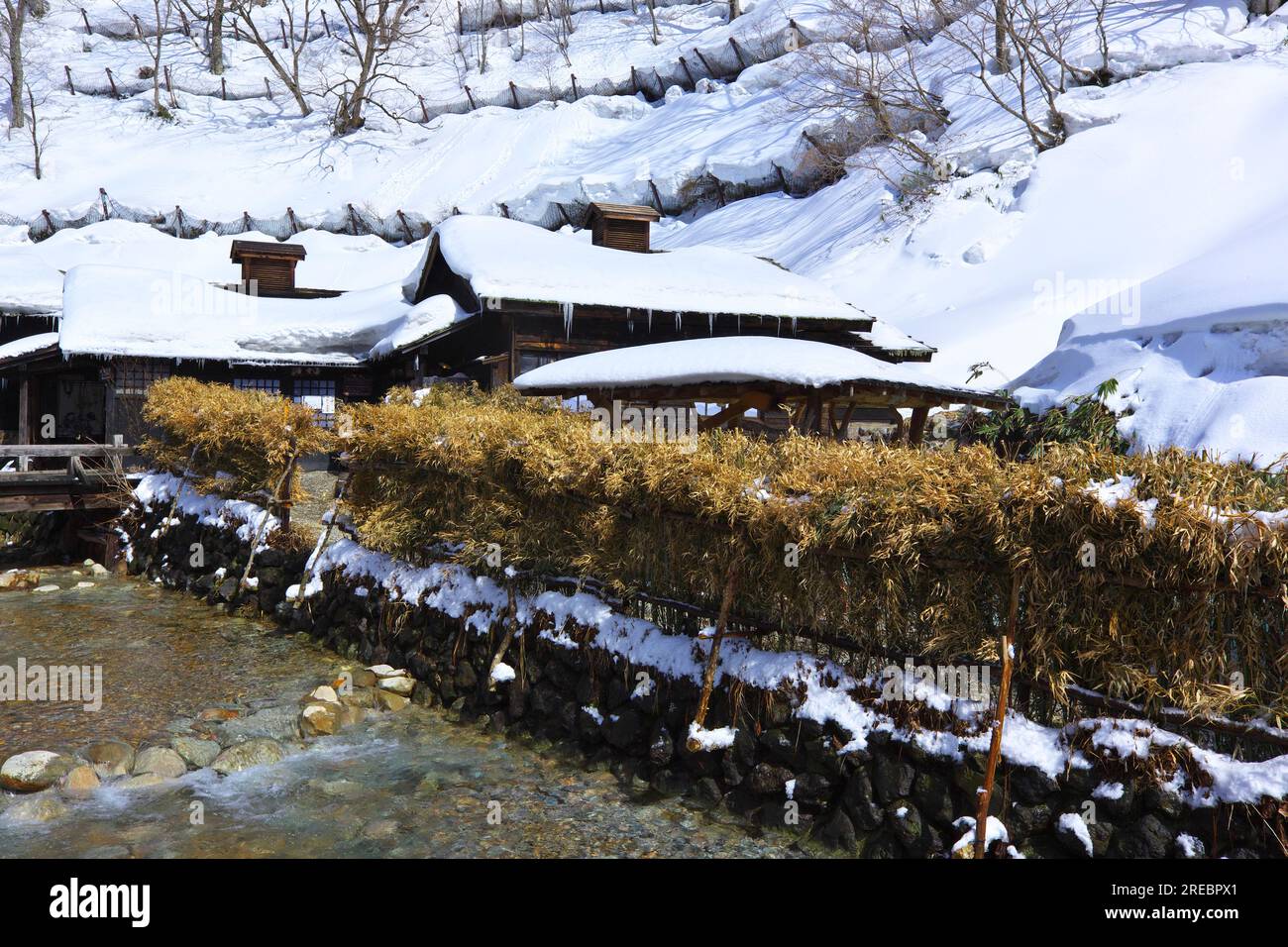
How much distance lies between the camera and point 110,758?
26.2ft

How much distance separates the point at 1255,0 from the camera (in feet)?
116

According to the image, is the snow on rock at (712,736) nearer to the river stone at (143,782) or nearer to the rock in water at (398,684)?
the rock in water at (398,684)

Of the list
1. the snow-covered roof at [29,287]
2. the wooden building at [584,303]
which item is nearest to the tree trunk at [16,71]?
the snow-covered roof at [29,287]

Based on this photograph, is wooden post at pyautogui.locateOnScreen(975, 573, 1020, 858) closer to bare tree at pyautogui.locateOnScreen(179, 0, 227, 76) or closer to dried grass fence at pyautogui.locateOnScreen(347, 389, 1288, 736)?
dried grass fence at pyautogui.locateOnScreen(347, 389, 1288, 736)

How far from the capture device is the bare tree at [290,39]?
2280 inches

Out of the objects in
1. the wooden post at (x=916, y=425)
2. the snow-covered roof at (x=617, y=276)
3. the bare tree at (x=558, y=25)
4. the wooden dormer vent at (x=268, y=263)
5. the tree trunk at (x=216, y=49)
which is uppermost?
the bare tree at (x=558, y=25)

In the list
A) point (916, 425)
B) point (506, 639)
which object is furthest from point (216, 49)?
point (506, 639)

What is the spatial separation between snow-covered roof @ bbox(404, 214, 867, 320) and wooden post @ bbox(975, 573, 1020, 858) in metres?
15.2

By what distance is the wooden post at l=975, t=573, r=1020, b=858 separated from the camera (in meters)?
5.73

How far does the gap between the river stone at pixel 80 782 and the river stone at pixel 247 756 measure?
2.94ft

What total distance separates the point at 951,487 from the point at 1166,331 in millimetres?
13263

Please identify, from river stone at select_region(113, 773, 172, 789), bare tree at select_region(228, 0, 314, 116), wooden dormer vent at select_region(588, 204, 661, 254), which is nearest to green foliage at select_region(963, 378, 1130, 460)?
river stone at select_region(113, 773, 172, 789)

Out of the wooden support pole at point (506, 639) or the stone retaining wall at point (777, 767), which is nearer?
the stone retaining wall at point (777, 767)

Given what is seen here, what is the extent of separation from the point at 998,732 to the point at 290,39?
74786 millimetres
